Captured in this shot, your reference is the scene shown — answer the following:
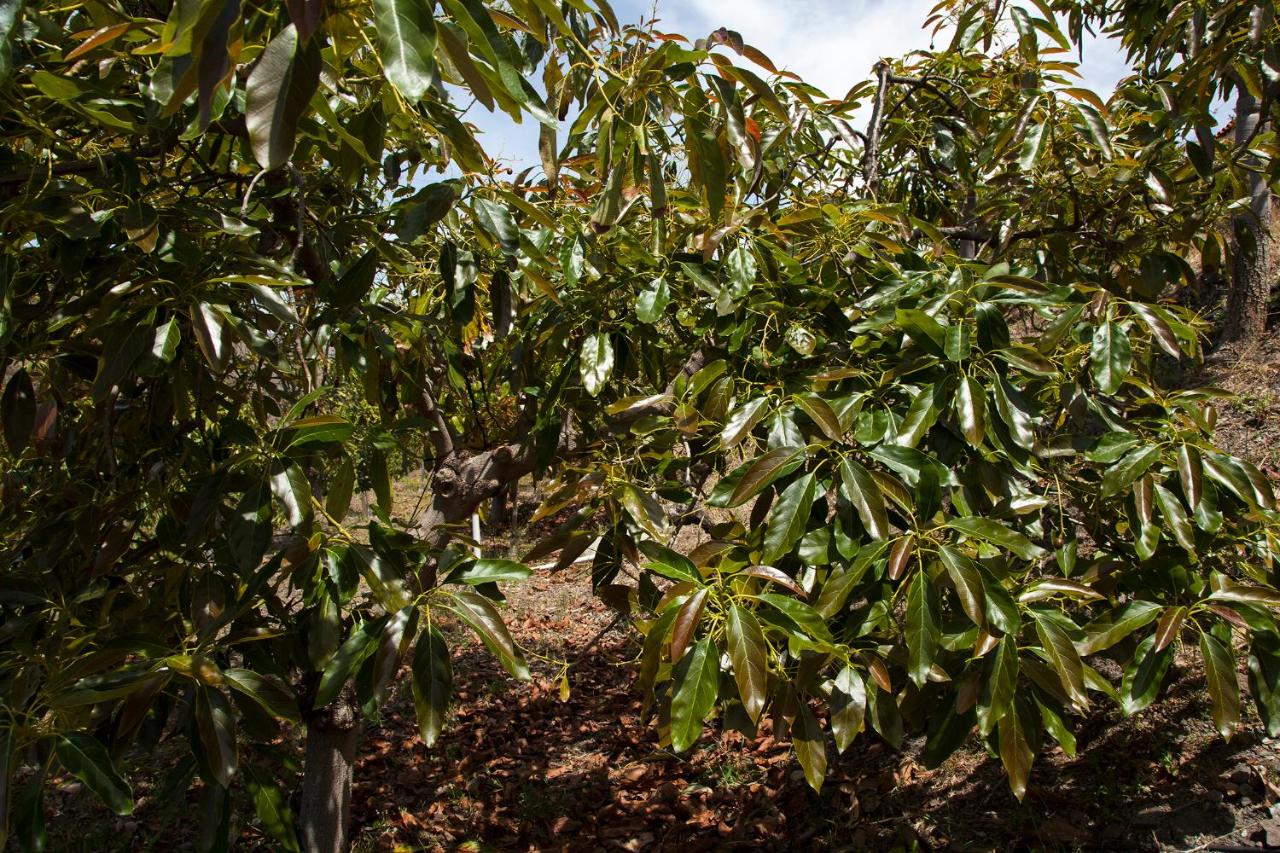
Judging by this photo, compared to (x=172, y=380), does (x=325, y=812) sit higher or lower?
lower

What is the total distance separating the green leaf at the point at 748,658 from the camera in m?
1.15

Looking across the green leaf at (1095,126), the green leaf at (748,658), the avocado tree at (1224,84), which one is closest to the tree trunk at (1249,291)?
the avocado tree at (1224,84)

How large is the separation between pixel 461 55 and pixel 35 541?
1637 millimetres

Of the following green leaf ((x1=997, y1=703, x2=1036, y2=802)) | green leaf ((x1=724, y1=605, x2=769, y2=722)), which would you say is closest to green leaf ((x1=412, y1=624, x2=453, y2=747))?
green leaf ((x1=724, y1=605, x2=769, y2=722))

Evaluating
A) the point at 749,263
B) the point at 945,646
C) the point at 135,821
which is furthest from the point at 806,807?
the point at 135,821

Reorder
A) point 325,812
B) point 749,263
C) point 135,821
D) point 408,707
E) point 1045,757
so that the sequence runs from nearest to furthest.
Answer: point 749,263, point 325,812, point 1045,757, point 135,821, point 408,707

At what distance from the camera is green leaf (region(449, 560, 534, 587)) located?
1.40 metres

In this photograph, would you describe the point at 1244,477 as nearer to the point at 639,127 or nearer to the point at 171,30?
the point at 639,127

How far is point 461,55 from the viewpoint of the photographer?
2.53 feet

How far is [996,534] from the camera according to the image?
1275mm

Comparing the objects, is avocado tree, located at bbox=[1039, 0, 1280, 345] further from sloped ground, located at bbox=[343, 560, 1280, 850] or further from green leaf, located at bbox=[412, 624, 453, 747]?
green leaf, located at bbox=[412, 624, 453, 747]

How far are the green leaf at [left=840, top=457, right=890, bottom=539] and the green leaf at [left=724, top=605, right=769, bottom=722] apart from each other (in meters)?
0.24

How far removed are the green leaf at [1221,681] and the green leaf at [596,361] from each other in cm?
129

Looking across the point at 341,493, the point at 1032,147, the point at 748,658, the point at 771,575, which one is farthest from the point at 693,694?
the point at 1032,147
